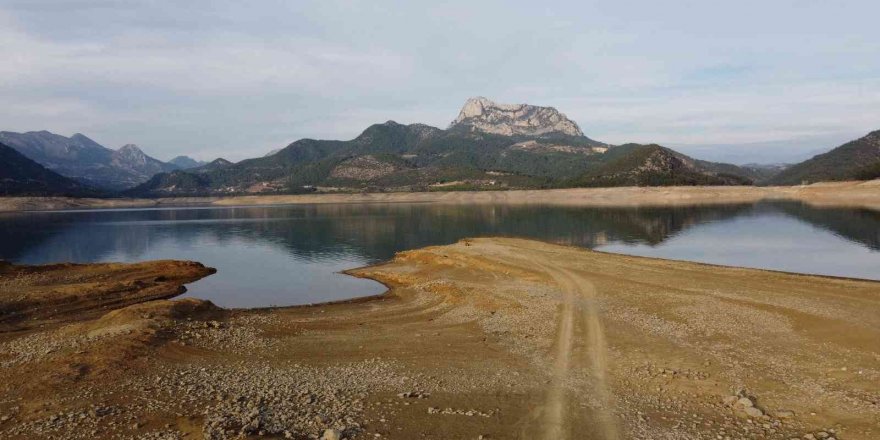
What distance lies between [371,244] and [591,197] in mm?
108309

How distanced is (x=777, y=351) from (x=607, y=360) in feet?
16.5

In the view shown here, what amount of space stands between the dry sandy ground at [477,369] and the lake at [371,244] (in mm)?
10462

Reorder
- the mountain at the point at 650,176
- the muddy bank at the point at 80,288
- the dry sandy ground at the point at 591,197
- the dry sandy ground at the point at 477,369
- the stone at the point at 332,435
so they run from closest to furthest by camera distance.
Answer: the stone at the point at 332,435 < the dry sandy ground at the point at 477,369 < the muddy bank at the point at 80,288 < the dry sandy ground at the point at 591,197 < the mountain at the point at 650,176

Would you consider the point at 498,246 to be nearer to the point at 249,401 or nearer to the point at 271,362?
the point at 271,362

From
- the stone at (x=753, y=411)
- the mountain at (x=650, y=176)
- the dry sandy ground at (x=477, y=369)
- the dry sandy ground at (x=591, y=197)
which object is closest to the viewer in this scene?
the dry sandy ground at (x=477, y=369)

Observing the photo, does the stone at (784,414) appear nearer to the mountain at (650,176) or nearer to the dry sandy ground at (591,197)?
the dry sandy ground at (591,197)

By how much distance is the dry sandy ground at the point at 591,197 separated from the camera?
115000 mm

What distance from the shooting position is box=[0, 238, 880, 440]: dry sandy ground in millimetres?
10555

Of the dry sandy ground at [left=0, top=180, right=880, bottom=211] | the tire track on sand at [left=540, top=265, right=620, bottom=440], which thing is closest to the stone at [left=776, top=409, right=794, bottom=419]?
the tire track on sand at [left=540, top=265, right=620, bottom=440]

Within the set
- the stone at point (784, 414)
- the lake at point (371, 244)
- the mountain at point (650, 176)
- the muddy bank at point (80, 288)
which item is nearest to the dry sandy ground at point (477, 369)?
the stone at point (784, 414)

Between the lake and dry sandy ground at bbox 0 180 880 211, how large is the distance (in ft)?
157

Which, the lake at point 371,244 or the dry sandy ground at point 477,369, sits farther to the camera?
the lake at point 371,244

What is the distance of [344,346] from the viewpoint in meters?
16.9

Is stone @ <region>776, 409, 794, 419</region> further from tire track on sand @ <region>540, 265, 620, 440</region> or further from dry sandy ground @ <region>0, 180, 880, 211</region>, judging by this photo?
dry sandy ground @ <region>0, 180, 880, 211</region>
